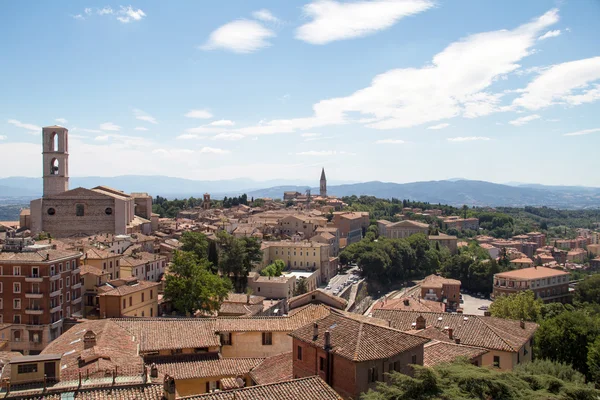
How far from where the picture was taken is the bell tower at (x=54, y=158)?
65.6 metres

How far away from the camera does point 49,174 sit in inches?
2601

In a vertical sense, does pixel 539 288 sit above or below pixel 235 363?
→ below

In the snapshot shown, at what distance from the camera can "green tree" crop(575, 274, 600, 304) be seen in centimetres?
5958

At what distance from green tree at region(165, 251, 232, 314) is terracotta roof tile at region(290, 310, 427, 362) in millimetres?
18308

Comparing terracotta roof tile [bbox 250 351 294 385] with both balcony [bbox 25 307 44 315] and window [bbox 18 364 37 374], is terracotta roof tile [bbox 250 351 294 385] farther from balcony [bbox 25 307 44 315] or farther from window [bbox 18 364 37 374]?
balcony [bbox 25 307 44 315]

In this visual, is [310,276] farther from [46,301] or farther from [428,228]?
[428,228]

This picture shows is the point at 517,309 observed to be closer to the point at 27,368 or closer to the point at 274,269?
the point at 274,269

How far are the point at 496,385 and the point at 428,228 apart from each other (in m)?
95.8

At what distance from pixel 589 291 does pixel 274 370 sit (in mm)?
53619

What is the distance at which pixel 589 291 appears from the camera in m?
60.3

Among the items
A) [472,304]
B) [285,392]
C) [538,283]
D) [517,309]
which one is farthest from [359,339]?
[538,283]

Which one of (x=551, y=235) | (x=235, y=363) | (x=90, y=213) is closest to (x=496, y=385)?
(x=235, y=363)

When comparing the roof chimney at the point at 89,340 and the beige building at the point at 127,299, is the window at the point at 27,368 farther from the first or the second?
the beige building at the point at 127,299

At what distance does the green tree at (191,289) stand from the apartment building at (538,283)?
39.4 m
